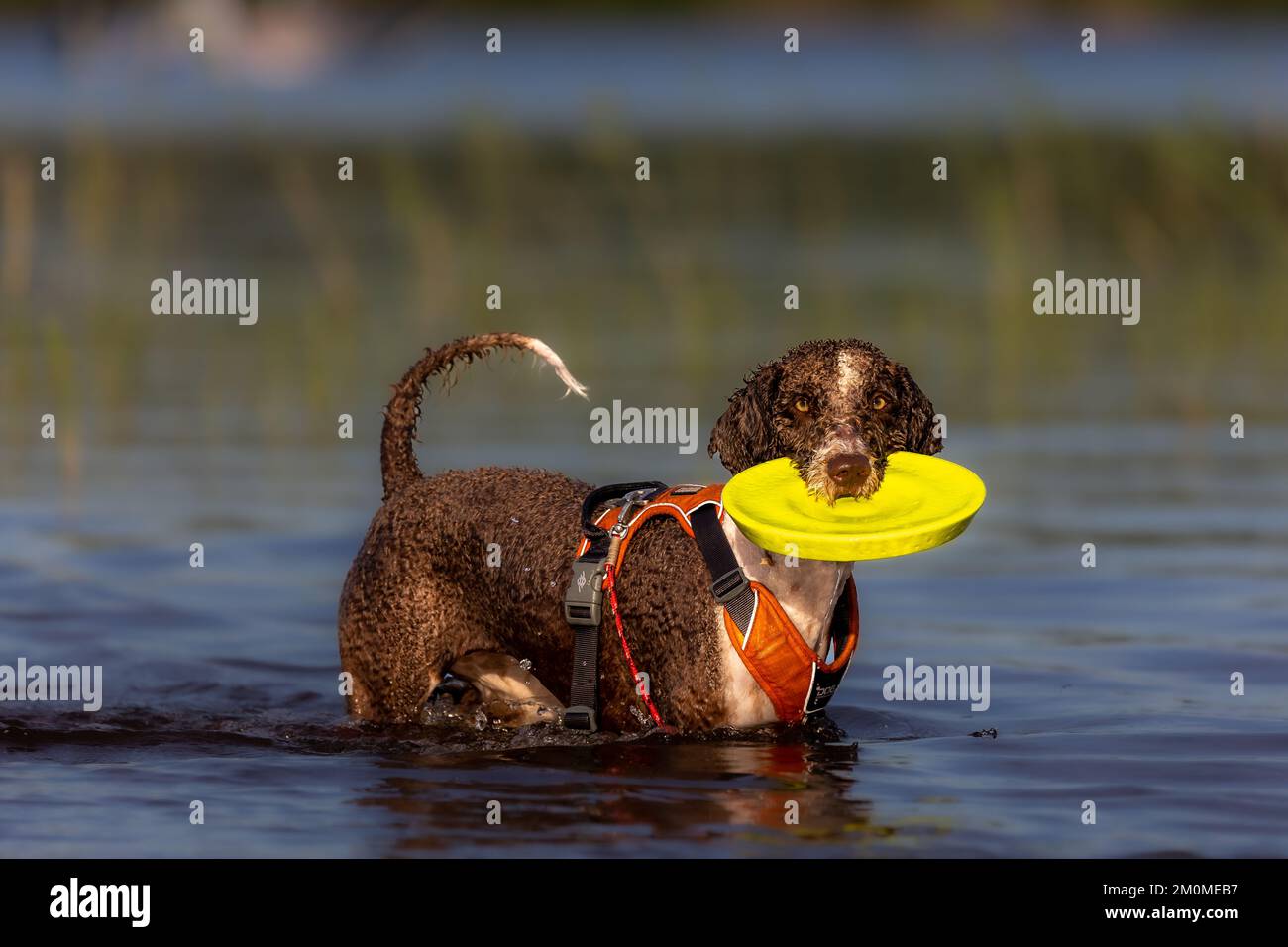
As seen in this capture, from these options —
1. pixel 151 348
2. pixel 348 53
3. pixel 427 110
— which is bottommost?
pixel 151 348

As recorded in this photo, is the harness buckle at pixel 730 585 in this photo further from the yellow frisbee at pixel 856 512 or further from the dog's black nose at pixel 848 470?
the dog's black nose at pixel 848 470

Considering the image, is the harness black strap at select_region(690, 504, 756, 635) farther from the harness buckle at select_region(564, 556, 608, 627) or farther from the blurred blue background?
the blurred blue background

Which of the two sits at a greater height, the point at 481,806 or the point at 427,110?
the point at 427,110

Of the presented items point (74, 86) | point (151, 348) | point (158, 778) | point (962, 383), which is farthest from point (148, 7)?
point (158, 778)

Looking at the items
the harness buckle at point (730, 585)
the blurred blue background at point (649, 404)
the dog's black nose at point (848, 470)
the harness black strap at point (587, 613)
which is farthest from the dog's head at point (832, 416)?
the blurred blue background at point (649, 404)

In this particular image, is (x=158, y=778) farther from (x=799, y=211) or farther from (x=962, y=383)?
(x=799, y=211)

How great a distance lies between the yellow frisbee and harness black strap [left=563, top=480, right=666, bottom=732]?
0.68 metres

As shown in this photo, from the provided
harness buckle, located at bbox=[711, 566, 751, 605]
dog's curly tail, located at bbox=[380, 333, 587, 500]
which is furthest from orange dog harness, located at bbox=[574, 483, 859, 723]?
dog's curly tail, located at bbox=[380, 333, 587, 500]

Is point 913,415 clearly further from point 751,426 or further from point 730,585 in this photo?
point 730,585

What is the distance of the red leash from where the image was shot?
8258 millimetres

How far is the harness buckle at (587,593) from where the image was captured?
324 inches

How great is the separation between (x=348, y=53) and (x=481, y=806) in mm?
42465

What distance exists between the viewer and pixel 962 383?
16922mm

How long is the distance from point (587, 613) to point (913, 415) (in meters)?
1.42
